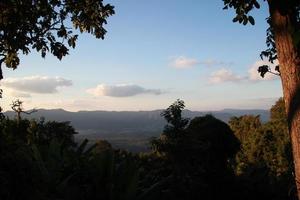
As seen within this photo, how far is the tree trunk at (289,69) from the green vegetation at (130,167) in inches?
33.1

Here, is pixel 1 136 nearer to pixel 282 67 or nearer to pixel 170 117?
pixel 282 67

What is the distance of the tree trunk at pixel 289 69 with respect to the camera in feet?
20.9

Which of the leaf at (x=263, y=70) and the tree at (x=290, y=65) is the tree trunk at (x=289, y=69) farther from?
the leaf at (x=263, y=70)

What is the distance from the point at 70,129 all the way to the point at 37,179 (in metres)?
34.6

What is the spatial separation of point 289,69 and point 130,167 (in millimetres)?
6598

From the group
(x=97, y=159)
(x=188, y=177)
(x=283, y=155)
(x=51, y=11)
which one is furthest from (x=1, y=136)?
(x=283, y=155)

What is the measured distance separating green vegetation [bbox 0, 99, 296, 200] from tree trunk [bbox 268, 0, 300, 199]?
840mm

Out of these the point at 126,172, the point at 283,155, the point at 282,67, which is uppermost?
the point at 282,67

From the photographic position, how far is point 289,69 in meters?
6.43

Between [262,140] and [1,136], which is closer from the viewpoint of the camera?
[1,136]

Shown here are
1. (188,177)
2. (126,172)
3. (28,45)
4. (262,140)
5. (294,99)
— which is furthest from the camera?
(262,140)

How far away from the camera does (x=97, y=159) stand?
1246 cm

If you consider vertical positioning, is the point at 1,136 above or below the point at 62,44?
below

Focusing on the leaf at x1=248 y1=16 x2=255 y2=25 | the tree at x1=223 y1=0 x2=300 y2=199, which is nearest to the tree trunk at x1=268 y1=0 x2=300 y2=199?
the tree at x1=223 y1=0 x2=300 y2=199
